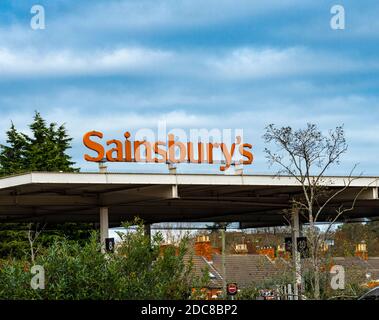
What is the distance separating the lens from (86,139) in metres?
34.2

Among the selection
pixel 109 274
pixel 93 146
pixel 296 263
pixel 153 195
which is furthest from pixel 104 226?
pixel 109 274

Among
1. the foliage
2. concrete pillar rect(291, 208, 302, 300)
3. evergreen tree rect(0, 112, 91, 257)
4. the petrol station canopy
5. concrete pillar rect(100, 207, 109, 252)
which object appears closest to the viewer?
the foliage

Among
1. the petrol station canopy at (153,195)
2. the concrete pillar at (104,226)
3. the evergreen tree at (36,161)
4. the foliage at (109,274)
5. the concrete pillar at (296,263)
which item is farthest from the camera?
the evergreen tree at (36,161)

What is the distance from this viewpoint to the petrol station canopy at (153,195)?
33.3 m

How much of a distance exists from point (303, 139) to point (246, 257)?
130 feet

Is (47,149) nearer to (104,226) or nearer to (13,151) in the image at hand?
(13,151)

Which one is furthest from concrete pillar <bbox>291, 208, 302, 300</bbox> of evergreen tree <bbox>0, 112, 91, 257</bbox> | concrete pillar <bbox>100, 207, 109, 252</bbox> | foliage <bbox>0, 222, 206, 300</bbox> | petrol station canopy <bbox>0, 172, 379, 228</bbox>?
evergreen tree <bbox>0, 112, 91, 257</bbox>

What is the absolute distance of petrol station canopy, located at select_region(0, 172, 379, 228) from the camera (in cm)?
3334

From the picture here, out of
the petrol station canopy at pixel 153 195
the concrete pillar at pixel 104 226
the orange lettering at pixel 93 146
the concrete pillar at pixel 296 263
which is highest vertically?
the orange lettering at pixel 93 146

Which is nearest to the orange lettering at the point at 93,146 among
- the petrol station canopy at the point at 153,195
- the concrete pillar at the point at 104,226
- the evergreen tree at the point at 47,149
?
the petrol station canopy at the point at 153,195

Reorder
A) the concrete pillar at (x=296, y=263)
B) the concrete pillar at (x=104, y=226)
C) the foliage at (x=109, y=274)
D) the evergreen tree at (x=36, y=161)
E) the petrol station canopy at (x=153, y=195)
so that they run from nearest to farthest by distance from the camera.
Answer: the foliage at (x=109, y=274), the concrete pillar at (x=296, y=263), the petrol station canopy at (x=153, y=195), the concrete pillar at (x=104, y=226), the evergreen tree at (x=36, y=161)

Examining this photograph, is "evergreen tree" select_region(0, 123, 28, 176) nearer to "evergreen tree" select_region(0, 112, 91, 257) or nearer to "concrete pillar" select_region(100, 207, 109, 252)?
"evergreen tree" select_region(0, 112, 91, 257)

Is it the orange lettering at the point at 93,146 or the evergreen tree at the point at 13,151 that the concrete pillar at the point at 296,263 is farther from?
the evergreen tree at the point at 13,151
